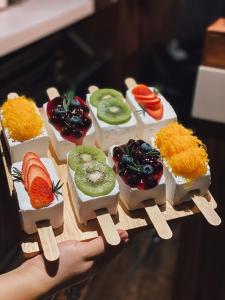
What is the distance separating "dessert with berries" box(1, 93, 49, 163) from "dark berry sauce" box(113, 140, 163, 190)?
0.30 meters

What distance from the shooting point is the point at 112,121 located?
172 centimetres

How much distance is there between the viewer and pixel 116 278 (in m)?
2.69

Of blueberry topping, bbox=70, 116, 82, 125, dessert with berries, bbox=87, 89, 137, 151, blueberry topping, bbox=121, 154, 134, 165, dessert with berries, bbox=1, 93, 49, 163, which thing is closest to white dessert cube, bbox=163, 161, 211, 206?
blueberry topping, bbox=121, 154, 134, 165

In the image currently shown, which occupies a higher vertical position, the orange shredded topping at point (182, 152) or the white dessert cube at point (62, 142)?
the orange shredded topping at point (182, 152)

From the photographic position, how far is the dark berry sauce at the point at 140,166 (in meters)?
1.50

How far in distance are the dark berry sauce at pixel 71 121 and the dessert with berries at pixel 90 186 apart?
4.4 inches

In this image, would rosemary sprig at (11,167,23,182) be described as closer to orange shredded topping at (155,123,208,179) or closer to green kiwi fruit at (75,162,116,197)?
green kiwi fruit at (75,162,116,197)

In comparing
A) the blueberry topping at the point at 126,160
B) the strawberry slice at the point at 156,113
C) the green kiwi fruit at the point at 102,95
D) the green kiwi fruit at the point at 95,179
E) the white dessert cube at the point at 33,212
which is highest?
the blueberry topping at the point at 126,160

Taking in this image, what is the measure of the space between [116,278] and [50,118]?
132cm

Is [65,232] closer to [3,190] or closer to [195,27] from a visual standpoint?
[3,190]

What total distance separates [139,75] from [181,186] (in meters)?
2.81

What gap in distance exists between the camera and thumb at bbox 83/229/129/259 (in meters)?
1.42

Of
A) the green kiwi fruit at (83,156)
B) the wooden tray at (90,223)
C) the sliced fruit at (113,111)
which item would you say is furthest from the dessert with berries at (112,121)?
the wooden tray at (90,223)

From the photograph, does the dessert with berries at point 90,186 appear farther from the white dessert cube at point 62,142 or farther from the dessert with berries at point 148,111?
the dessert with berries at point 148,111
